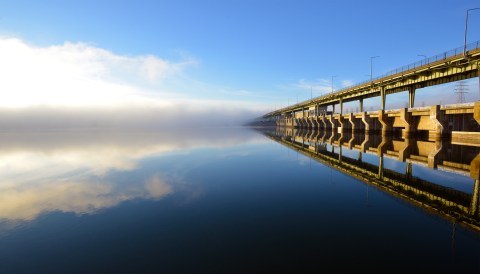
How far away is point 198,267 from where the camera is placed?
21.4 ft

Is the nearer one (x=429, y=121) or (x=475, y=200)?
(x=475, y=200)

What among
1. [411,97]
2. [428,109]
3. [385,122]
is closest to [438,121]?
[428,109]

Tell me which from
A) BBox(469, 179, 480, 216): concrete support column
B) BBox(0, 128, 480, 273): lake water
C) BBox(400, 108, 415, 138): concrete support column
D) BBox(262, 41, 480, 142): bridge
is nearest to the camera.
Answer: BBox(0, 128, 480, 273): lake water

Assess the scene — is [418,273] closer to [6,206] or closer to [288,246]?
[288,246]

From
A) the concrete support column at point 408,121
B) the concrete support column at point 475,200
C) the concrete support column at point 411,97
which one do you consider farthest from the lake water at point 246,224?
the concrete support column at point 411,97

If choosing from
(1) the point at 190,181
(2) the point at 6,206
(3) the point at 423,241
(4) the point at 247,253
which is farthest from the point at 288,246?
(2) the point at 6,206

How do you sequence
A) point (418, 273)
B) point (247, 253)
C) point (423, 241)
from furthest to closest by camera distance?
point (423, 241) → point (247, 253) → point (418, 273)

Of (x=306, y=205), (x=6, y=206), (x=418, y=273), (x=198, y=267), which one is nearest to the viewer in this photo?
(x=418, y=273)

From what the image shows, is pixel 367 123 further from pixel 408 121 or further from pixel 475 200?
pixel 475 200

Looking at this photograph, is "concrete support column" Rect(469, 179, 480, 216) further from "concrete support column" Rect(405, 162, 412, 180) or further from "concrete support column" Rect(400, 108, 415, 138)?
"concrete support column" Rect(400, 108, 415, 138)

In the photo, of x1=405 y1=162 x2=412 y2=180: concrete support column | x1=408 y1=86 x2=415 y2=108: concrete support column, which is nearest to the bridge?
x1=408 y1=86 x2=415 y2=108: concrete support column

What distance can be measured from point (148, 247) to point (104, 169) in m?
19.5

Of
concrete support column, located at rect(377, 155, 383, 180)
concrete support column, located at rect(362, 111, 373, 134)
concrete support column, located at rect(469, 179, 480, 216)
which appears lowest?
concrete support column, located at rect(377, 155, 383, 180)

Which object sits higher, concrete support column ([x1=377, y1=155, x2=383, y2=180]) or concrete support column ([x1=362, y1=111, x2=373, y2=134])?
concrete support column ([x1=362, y1=111, x2=373, y2=134])
